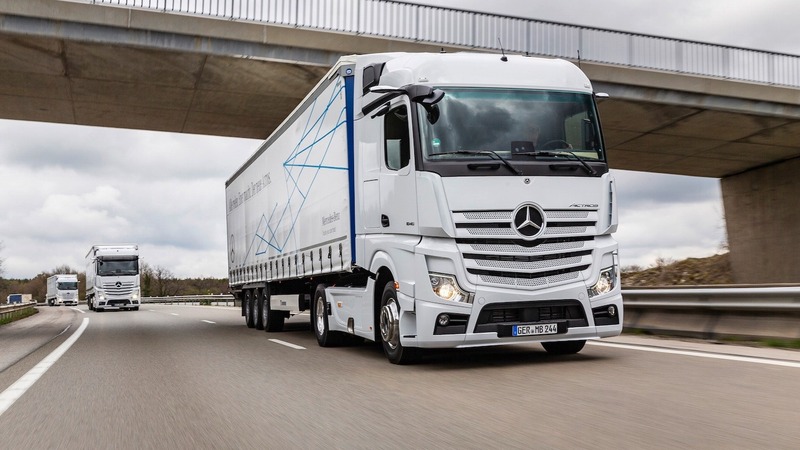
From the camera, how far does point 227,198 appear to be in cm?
2175

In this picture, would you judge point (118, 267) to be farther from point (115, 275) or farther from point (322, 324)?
point (322, 324)

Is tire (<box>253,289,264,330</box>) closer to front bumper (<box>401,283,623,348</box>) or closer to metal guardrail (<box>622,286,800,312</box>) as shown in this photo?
metal guardrail (<box>622,286,800,312</box>)

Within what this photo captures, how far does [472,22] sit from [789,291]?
13.5 metres

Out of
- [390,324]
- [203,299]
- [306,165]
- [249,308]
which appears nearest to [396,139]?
[390,324]

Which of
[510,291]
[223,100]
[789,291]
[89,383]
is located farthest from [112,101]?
[789,291]

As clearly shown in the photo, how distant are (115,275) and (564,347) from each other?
3484 centimetres

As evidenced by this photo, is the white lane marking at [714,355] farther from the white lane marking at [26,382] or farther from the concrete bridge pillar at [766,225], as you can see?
the concrete bridge pillar at [766,225]

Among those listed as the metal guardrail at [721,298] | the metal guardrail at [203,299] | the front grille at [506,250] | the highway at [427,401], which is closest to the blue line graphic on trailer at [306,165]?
the front grille at [506,250]

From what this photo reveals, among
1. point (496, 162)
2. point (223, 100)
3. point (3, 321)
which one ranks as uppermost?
point (223, 100)

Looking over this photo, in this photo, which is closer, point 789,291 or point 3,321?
point 789,291

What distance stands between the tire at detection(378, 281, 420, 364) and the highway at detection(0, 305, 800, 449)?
0.16 meters

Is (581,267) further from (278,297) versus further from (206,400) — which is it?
(278,297)

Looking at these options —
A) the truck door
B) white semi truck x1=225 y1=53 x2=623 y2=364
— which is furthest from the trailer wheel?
the truck door

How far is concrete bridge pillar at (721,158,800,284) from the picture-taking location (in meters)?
26.2
